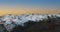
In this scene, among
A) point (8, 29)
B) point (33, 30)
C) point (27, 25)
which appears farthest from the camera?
point (8, 29)

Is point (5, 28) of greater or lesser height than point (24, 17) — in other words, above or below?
below

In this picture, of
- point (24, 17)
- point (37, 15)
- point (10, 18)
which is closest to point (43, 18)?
point (37, 15)

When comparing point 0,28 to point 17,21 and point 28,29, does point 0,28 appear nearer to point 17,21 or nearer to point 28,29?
point 17,21

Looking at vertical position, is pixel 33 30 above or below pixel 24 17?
below

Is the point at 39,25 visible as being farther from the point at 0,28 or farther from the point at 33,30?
the point at 0,28

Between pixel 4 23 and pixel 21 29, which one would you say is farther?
pixel 4 23

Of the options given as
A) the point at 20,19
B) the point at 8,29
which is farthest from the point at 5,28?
the point at 20,19

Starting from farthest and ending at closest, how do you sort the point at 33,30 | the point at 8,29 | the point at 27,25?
the point at 8,29 < the point at 27,25 < the point at 33,30

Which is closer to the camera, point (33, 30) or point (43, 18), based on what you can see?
point (33, 30)
